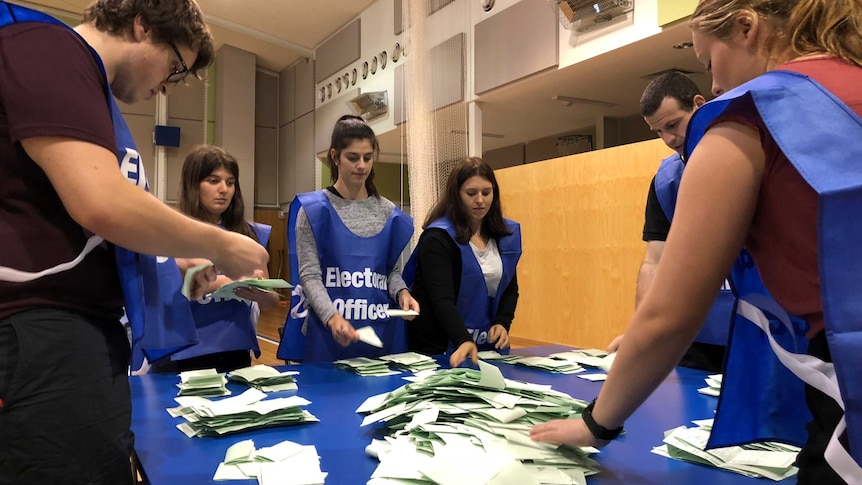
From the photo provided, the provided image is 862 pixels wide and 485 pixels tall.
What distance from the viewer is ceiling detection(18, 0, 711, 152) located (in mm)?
4328

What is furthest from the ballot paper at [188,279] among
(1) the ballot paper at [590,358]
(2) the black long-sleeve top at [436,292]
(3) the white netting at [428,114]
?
(3) the white netting at [428,114]

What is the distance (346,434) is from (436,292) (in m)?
1.00

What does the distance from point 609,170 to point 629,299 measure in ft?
3.01

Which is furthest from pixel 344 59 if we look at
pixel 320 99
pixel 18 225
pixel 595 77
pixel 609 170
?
pixel 18 225

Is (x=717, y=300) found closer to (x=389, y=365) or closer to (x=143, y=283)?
(x=389, y=365)

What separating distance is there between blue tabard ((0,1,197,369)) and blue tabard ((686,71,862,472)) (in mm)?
814

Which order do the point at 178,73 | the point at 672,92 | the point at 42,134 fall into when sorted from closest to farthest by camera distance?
the point at 42,134 → the point at 178,73 → the point at 672,92

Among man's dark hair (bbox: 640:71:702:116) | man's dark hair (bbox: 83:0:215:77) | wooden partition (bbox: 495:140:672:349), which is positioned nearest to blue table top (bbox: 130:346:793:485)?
man's dark hair (bbox: 83:0:215:77)

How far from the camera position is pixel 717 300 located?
1.73 metres

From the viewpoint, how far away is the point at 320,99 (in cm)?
827

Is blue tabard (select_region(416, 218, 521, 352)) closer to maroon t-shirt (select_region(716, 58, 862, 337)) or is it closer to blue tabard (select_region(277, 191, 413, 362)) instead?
blue tabard (select_region(277, 191, 413, 362))

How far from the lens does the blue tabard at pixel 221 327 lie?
6.03 feet

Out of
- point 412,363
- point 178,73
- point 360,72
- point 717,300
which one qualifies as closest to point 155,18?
point 178,73

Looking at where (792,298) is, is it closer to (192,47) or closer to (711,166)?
(711,166)
